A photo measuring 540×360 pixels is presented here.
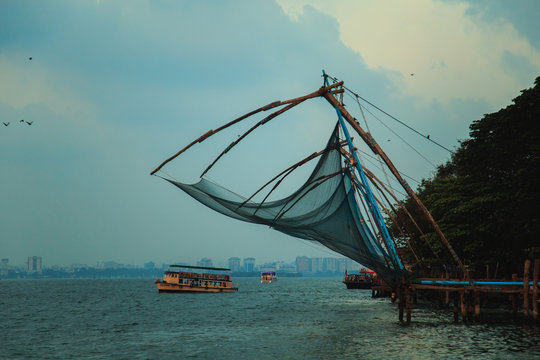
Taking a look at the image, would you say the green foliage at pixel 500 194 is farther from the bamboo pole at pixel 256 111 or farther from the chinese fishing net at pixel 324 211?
the bamboo pole at pixel 256 111

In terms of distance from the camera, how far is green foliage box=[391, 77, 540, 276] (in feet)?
90.3

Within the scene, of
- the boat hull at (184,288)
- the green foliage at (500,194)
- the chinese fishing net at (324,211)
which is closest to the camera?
the chinese fishing net at (324,211)

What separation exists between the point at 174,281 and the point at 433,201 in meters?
42.6

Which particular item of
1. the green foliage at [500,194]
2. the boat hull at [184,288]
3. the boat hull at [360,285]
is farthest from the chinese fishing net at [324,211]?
the boat hull at [360,285]

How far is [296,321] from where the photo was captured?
33594 millimetres

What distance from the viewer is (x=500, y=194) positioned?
1184 inches

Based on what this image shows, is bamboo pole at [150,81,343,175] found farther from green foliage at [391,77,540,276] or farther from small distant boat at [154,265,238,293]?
small distant boat at [154,265,238,293]

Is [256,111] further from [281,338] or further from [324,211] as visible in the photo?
[281,338]

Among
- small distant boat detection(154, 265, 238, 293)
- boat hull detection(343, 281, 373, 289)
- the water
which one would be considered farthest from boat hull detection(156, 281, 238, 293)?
the water

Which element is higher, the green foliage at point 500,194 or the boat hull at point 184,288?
the green foliage at point 500,194

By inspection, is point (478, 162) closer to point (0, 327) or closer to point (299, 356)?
point (299, 356)

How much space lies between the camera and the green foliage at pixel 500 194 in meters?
27.5

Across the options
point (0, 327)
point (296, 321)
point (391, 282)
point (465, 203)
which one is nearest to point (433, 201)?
point (465, 203)

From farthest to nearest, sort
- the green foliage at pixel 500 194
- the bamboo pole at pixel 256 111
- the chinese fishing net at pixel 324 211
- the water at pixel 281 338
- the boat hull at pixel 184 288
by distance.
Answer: the boat hull at pixel 184 288, the green foliage at pixel 500 194, the water at pixel 281 338, the chinese fishing net at pixel 324 211, the bamboo pole at pixel 256 111
